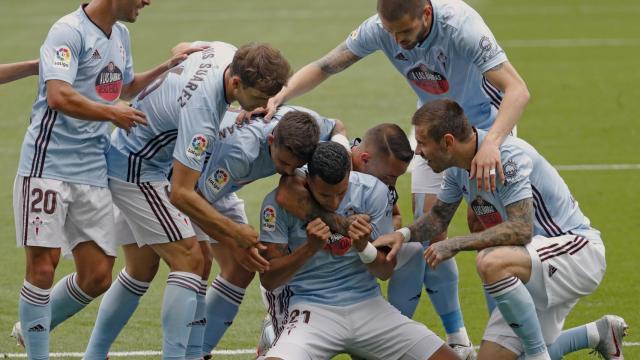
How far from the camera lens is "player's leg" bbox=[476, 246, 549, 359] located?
6930mm

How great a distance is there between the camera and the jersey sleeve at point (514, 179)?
23.2 feet

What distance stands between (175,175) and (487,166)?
1693 millimetres

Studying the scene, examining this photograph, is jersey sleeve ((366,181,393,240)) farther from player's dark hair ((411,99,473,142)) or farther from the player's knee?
the player's knee

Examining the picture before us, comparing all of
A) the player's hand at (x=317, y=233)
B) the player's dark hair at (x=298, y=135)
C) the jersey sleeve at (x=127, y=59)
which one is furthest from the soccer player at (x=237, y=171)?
the jersey sleeve at (x=127, y=59)

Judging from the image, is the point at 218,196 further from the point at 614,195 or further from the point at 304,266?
the point at 614,195

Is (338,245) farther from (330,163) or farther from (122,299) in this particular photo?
(122,299)

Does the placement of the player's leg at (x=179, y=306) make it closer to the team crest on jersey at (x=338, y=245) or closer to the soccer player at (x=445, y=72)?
the team crest on jersey at (x=338, y=245)

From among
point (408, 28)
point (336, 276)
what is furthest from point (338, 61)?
point (336, 276)

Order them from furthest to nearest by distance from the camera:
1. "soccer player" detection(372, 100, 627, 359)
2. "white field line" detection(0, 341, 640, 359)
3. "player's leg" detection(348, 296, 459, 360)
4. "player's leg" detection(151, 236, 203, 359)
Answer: "white field line" detection(0, 341, 640, 359)
"player's leg" detection(151, 236, 203, 359)
"player's leg" detection(348, 296, 459, 360)
"soccer player" detection(372, 100, 627, 359)

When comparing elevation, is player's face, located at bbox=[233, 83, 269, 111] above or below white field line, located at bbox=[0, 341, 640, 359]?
above

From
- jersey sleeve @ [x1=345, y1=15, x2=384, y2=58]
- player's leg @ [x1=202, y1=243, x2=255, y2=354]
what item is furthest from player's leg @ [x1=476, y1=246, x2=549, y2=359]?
jersey sleeve @ [x1=345, y1=15, x2=384, y2=58]

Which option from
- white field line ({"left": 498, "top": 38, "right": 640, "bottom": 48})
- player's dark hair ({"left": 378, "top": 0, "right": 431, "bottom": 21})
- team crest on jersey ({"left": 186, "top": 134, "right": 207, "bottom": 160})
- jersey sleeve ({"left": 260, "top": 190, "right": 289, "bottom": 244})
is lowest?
white field line ({"left": 498, "top": 38, "right": 640, "bottom": 48})

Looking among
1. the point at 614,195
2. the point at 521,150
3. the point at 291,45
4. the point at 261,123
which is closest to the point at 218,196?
the point at 261,123

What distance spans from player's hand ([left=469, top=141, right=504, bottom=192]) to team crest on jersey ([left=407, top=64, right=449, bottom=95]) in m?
1.15
